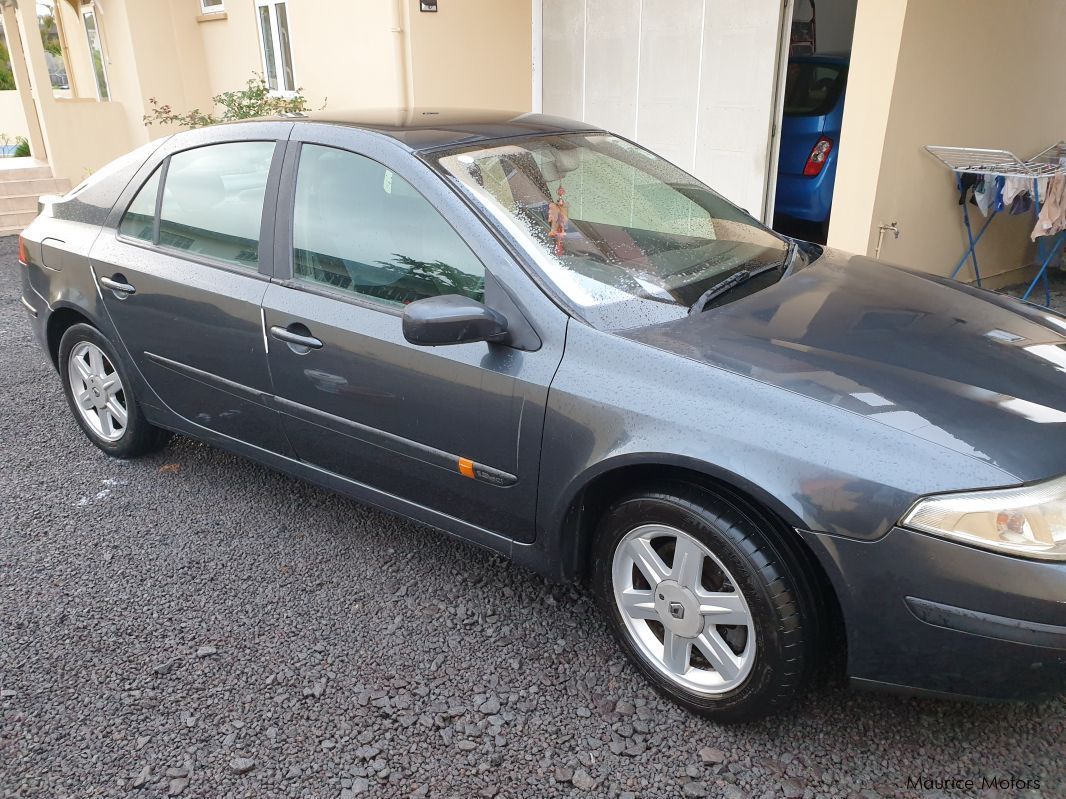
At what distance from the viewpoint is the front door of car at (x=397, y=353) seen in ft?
7.82

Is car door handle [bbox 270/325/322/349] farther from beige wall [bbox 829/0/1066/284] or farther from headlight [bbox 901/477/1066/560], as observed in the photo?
beige wall [bbox 829/0/1066/284]

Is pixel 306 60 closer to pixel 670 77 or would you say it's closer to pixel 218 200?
pixel 670 77

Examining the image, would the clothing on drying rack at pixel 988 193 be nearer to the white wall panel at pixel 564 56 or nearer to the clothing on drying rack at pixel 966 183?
the clothing on drying rack at pixel 966 183

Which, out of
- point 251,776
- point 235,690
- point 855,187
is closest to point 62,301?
point 235,690

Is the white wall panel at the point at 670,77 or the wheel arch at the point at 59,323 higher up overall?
the white wall panel at the point at 670,77

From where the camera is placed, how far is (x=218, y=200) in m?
3.16

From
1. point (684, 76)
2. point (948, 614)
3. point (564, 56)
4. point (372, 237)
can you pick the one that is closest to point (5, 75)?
point (564, 56)

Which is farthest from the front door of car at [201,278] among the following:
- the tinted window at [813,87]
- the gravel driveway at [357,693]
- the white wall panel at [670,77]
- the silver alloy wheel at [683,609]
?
the tinted window at [813,87]

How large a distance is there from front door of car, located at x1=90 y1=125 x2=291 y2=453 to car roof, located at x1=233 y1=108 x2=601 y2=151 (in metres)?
0.28

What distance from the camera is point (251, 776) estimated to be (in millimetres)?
2158

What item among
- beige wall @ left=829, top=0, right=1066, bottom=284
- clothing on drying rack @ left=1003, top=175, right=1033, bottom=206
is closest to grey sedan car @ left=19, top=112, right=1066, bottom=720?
beige wall @ left=829, top=0, right=1066, bottom=284

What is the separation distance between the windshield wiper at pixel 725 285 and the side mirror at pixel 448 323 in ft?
1.99

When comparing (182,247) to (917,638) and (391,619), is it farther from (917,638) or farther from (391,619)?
(917,638)

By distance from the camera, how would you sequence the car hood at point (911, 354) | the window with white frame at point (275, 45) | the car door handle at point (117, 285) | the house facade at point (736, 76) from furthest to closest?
the window with white frame at point (275, 45) < the house facade at point (736, 76) < the car door handle at point (117, 285) < the car hood at point (911, 354)
